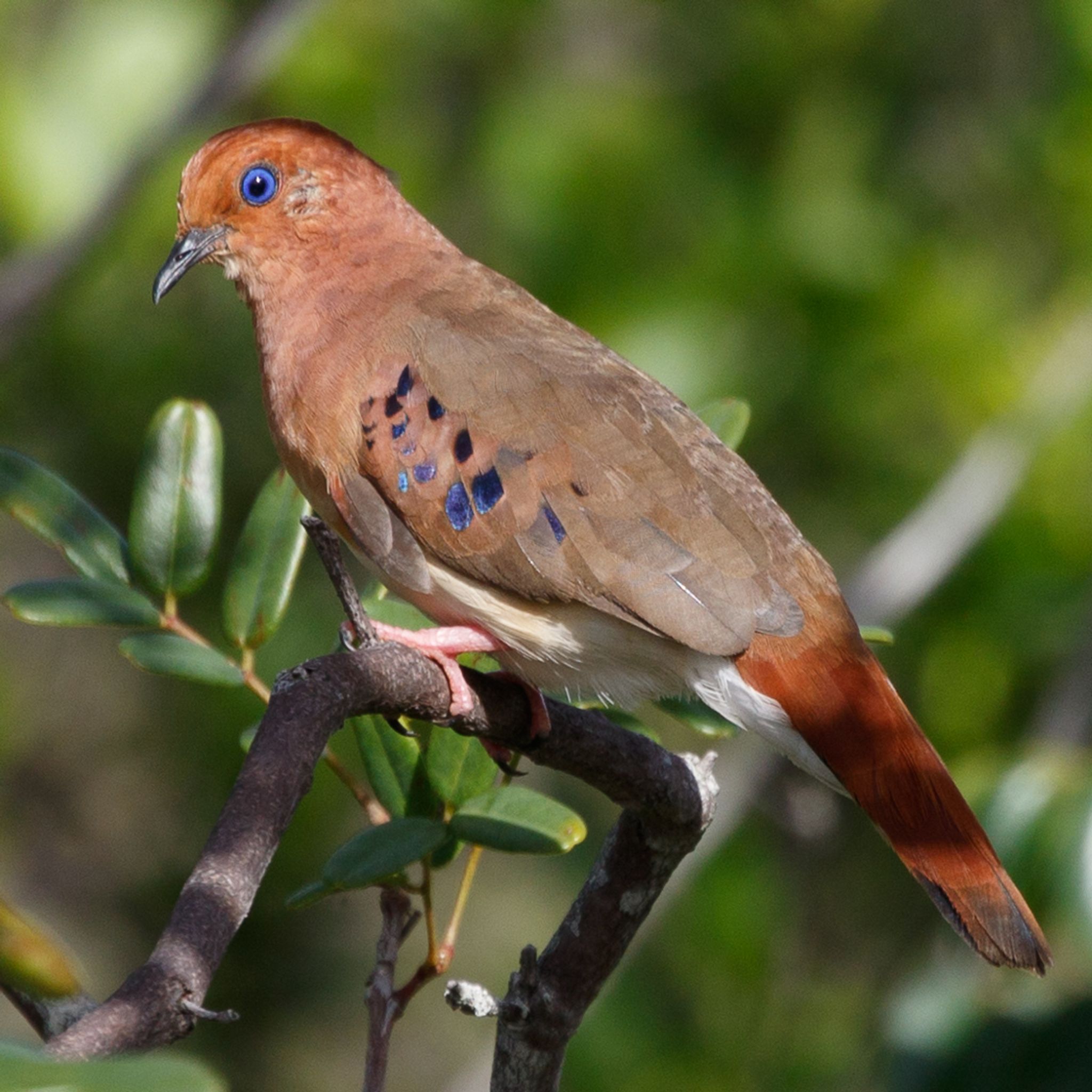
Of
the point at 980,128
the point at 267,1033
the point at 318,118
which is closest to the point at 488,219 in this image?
the point at 318,118

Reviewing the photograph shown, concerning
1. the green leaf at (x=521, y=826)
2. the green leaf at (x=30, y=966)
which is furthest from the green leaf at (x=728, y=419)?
the green leaf at (x=30, y=966)

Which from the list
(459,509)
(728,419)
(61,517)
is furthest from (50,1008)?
(728,419)

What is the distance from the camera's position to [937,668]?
5.15 meters

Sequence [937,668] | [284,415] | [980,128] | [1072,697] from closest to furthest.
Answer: [284,415] < [1072,697] < [937,668] < [980,128]

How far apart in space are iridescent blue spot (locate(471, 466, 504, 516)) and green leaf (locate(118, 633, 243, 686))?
0.60 meters

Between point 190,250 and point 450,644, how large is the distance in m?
1.29

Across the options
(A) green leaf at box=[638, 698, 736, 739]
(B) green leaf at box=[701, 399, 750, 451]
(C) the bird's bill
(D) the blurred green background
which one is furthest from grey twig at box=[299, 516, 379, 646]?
(D) the blurred green background

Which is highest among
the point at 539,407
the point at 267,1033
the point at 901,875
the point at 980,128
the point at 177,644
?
the point at 980,128

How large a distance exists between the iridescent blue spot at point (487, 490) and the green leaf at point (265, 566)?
0.33 meters

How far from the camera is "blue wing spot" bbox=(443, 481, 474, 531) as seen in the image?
10.1ft

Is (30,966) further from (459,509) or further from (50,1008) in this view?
(459,509)

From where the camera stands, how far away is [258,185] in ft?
12.3

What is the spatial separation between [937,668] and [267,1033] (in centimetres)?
262

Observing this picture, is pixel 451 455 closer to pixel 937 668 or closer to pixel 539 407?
pixel 539 407
